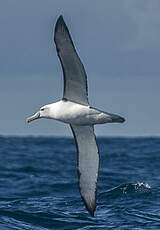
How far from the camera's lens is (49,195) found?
17.1m

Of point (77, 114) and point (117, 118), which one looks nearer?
point (117, 118)

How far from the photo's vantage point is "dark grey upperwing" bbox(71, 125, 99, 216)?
13.7m

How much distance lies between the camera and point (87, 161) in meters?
13.8

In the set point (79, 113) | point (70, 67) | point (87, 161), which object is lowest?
point (87, 161)

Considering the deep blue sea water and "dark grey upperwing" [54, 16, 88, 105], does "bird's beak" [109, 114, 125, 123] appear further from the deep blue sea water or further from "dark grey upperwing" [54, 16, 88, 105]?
the deep blue sea water

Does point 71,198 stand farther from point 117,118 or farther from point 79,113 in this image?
point 117,118

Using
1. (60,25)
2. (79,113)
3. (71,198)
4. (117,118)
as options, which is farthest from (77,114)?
(71,198)

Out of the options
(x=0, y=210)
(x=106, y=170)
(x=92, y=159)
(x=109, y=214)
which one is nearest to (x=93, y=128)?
(x=92, y=159)

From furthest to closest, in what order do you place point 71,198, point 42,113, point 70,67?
point 71,198 < point 42,113 < point 70,67

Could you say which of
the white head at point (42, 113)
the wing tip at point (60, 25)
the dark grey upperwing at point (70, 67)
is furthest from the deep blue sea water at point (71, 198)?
the wing tip at point (60, 25)

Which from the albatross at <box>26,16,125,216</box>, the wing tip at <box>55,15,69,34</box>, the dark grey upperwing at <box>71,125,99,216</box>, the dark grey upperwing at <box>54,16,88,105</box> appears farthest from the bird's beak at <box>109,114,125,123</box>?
the wing tip at <box>55,15,69,34</box>

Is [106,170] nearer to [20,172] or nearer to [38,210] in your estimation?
[20,172]

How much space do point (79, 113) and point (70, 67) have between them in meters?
0.94

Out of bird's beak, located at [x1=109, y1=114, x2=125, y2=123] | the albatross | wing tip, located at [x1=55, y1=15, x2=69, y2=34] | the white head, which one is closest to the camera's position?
wing tip, located at [x1=55, y1=15, x2=69, y2=34]
